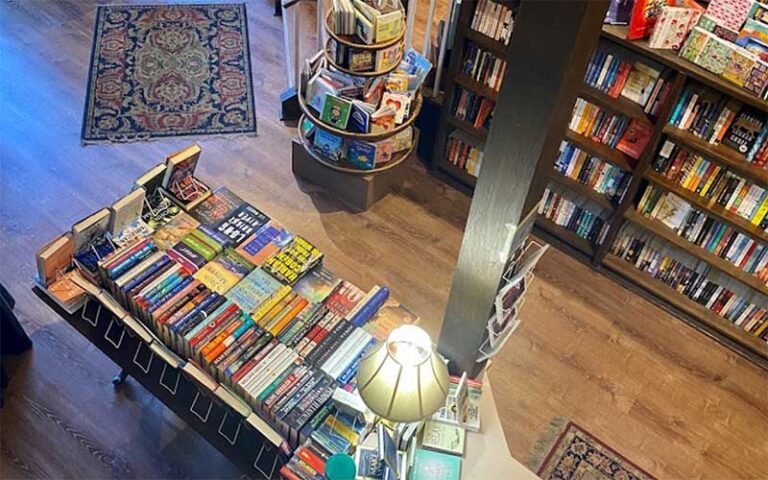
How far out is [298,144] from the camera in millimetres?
4113

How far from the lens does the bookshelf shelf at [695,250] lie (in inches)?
139

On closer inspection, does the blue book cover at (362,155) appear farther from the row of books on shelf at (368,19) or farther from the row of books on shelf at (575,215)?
the row of books on shelf at (575,215)

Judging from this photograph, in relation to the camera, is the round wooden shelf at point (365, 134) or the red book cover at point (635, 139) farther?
the round wooden shelf at point (365, 134)

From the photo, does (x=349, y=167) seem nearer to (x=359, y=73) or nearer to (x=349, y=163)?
(x=349, y=163)

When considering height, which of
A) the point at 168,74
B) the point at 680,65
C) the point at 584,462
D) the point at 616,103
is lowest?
the point at 584,462

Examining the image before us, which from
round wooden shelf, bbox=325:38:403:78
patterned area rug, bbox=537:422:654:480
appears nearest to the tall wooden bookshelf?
round wooden shelf, bbox=325:38:403:78

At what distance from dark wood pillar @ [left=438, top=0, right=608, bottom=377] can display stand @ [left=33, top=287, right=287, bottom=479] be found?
91 centimetres

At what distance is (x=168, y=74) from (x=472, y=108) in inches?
78.3

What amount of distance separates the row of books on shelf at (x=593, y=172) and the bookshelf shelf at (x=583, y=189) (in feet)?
0.05

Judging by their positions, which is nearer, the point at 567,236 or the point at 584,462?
the point at 584,462

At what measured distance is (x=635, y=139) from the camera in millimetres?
3553

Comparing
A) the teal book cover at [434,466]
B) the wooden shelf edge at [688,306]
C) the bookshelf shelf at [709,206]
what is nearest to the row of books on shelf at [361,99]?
the bookshelf shelf at [709,206]

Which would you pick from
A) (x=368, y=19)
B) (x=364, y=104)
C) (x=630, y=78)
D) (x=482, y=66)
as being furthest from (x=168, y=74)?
(x=630, y=78)

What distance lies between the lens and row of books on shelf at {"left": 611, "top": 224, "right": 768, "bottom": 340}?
364 centimetres
